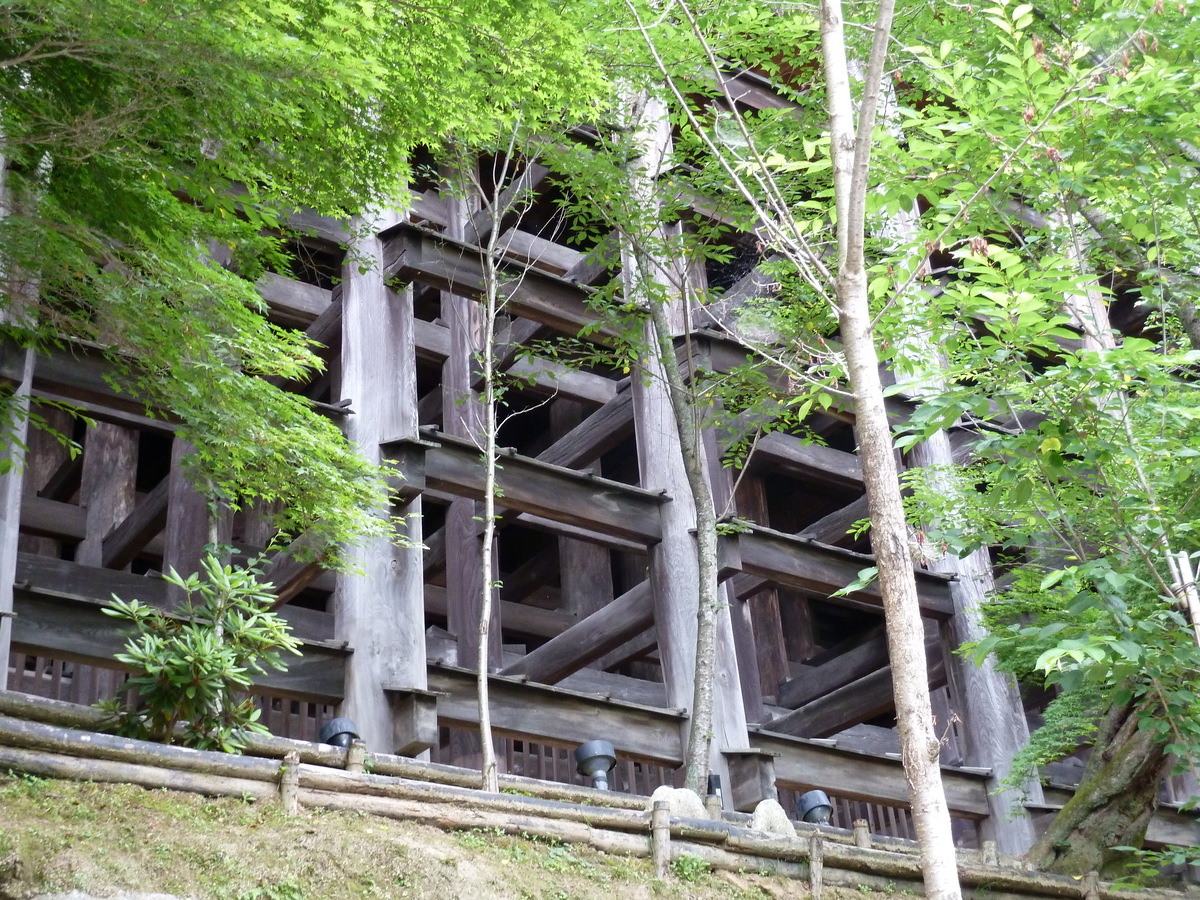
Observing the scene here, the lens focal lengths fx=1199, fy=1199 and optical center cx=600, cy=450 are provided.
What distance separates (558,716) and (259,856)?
4.95 m

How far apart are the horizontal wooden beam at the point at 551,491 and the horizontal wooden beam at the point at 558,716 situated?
1709 millimetres

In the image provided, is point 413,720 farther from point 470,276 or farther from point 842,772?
point 842,772

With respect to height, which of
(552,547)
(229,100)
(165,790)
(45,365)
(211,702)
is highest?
(552,547)

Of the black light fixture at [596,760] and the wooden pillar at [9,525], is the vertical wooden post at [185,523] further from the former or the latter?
the black light fixture at [596,760]

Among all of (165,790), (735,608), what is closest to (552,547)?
(735,608)

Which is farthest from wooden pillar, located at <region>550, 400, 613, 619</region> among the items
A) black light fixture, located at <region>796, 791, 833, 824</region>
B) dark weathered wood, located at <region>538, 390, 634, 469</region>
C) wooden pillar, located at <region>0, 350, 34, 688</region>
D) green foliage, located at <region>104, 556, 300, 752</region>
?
green foliage, located at <region>104, 556, 300, 752</region>

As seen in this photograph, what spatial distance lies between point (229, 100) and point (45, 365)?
4.65 m

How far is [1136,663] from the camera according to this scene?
19.2ft

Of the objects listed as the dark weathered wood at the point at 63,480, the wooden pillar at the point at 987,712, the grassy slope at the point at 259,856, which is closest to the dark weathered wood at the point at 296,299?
the dark weathered wood at the point at 63,480

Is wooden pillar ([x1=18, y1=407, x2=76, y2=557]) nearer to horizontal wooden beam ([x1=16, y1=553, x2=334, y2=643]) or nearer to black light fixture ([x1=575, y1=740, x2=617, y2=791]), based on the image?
horizontal wooden beam ([x1=16, y1=553, x2=334, y2=643])

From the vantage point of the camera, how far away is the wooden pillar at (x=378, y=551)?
9352 millimetres

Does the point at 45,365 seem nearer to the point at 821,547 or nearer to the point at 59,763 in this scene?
the point at 59,763

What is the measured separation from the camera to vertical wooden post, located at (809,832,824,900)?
7.35m

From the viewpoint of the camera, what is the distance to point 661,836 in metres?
6.94
